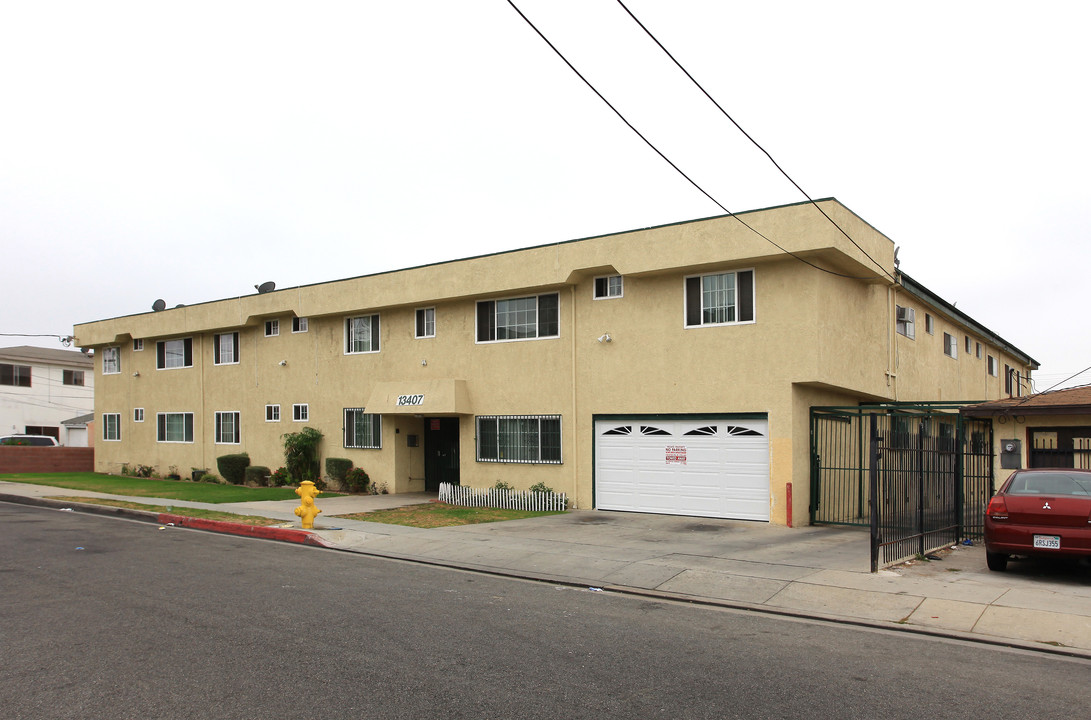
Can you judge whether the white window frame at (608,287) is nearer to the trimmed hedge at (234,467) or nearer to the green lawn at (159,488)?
the green lawn at (159,488)

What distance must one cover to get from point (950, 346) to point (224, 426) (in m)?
25.5

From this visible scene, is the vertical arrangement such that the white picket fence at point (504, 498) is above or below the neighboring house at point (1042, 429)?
below

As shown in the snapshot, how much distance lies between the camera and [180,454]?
1207 inches

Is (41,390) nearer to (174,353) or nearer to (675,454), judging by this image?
(174,353)

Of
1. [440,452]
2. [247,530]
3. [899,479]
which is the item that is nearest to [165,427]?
[440,452]

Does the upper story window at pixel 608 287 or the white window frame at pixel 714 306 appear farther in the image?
the upper story window at pixel 608 287

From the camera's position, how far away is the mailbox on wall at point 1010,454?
656 inches

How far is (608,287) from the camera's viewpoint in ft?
64.2

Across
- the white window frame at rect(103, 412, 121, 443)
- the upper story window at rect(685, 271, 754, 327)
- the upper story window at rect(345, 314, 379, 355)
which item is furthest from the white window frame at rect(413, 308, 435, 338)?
the white window frame at rect(103, 412, 121, 443)

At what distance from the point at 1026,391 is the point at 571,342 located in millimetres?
31794

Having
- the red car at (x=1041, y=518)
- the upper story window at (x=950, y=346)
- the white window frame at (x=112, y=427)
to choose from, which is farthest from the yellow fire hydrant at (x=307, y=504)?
the white window frame at (x=112, y=427)

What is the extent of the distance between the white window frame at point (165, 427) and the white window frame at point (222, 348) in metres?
2.66

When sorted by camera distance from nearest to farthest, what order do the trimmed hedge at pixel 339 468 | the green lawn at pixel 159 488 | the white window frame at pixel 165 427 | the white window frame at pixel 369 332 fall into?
the green lawn at pixel 159 488 < the white window frame at pixel 369 332 < the trimmed hedge at pixel 339 468 < the white window frame at pixel 165 427

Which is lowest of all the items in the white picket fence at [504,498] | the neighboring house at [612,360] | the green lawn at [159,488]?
the green lawn at [159,488]
